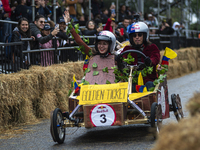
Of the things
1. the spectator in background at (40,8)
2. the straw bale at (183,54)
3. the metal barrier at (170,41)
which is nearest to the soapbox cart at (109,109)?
the spectator in background at (40,8)

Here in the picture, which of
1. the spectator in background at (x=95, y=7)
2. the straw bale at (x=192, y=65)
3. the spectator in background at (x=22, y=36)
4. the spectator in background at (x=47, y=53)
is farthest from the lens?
the straw bale at (x=192, y=65)

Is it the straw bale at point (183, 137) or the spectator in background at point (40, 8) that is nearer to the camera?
the straw bale at point (183, 137)

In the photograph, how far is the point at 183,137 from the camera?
2367 millimetres

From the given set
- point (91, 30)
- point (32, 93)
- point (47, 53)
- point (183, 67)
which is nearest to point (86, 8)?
point (91, 30)

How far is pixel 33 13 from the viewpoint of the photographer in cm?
1142

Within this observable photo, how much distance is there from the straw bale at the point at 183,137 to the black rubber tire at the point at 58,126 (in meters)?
3.48

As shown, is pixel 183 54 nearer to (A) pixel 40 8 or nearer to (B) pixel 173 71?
(B) pixel 173 71

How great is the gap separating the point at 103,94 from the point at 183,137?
3.74 meters

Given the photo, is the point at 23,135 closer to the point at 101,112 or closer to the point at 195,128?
the point at 101,112

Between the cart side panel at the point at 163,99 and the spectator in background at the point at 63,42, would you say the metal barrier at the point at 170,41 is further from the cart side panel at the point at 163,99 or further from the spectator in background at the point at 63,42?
the cart side panel at the point at 163,99

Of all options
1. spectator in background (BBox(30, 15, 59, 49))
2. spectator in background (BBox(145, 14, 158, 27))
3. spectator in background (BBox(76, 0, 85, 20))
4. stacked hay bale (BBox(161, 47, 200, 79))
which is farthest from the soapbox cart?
spectator in background (BBox(145, 14, 158, 27))

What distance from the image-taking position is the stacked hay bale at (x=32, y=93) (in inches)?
301

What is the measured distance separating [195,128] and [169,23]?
1939 centimetres

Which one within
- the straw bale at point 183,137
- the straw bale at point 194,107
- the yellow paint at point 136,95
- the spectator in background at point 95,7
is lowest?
the yellow paint at point 136,95
